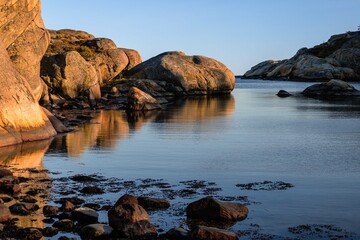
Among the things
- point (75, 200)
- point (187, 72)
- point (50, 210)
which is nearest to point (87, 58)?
point (187, 72)

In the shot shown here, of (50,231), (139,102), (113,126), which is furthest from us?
(139,102)

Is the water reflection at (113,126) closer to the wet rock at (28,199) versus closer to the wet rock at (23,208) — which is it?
the wet rock at (28,199)

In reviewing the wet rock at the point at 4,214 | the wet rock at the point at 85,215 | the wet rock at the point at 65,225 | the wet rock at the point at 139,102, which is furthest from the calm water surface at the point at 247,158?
the wet rock at the point at 139,102

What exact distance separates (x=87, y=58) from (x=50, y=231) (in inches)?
2136

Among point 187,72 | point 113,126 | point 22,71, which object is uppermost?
point 22,71

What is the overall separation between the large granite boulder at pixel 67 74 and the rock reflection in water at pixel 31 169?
82.9 feet

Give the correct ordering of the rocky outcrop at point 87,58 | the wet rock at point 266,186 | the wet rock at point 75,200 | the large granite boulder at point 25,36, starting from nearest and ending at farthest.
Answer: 1. the wet rock at point 75,200
2. the wet rock at point 266,186
3. the large granite boulder at point 25,36
4. the rocky outcrop at point 87,58

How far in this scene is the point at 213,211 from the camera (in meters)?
13.5

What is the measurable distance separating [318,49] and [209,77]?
389 ft

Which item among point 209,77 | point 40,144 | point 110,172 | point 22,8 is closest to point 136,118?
point 22,8

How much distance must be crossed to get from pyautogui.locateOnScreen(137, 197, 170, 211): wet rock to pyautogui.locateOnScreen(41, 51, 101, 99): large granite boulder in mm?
37972

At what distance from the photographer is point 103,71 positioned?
68500 millimetres

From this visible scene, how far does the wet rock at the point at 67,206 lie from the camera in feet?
46.0

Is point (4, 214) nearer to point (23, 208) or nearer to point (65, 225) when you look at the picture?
point (23, 208)
